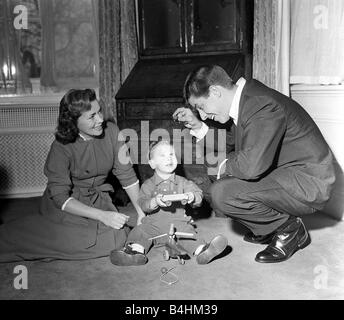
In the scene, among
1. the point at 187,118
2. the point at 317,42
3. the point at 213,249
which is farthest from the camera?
the point at 317,42

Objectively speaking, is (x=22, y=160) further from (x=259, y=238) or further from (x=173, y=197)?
(x=259, y=238)

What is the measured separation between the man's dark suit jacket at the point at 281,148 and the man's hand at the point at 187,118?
536 mm

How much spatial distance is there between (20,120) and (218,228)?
7.62 ft

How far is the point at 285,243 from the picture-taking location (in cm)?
249

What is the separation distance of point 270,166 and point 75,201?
47.9 inches

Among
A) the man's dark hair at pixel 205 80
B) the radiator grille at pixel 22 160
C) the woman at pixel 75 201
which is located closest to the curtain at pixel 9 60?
the radiator grille at pixel 22 160

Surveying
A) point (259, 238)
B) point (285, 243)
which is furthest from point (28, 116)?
point (285, 243)

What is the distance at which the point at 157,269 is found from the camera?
95.0 inches

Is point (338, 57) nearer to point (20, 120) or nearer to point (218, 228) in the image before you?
point (218, 228)

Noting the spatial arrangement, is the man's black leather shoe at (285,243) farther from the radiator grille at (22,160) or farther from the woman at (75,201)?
the radiator grille at (22,160)

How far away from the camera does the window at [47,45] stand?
4246mm

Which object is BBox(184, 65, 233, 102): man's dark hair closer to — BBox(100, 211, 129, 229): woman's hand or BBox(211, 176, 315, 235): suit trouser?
BBox(211, 176, 315, 235): suit trouser

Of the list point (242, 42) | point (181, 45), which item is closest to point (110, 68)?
point (181, 45)

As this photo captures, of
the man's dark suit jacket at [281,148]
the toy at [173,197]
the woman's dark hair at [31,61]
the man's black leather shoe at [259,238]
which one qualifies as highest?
the woman's dark hair at [31,61]
